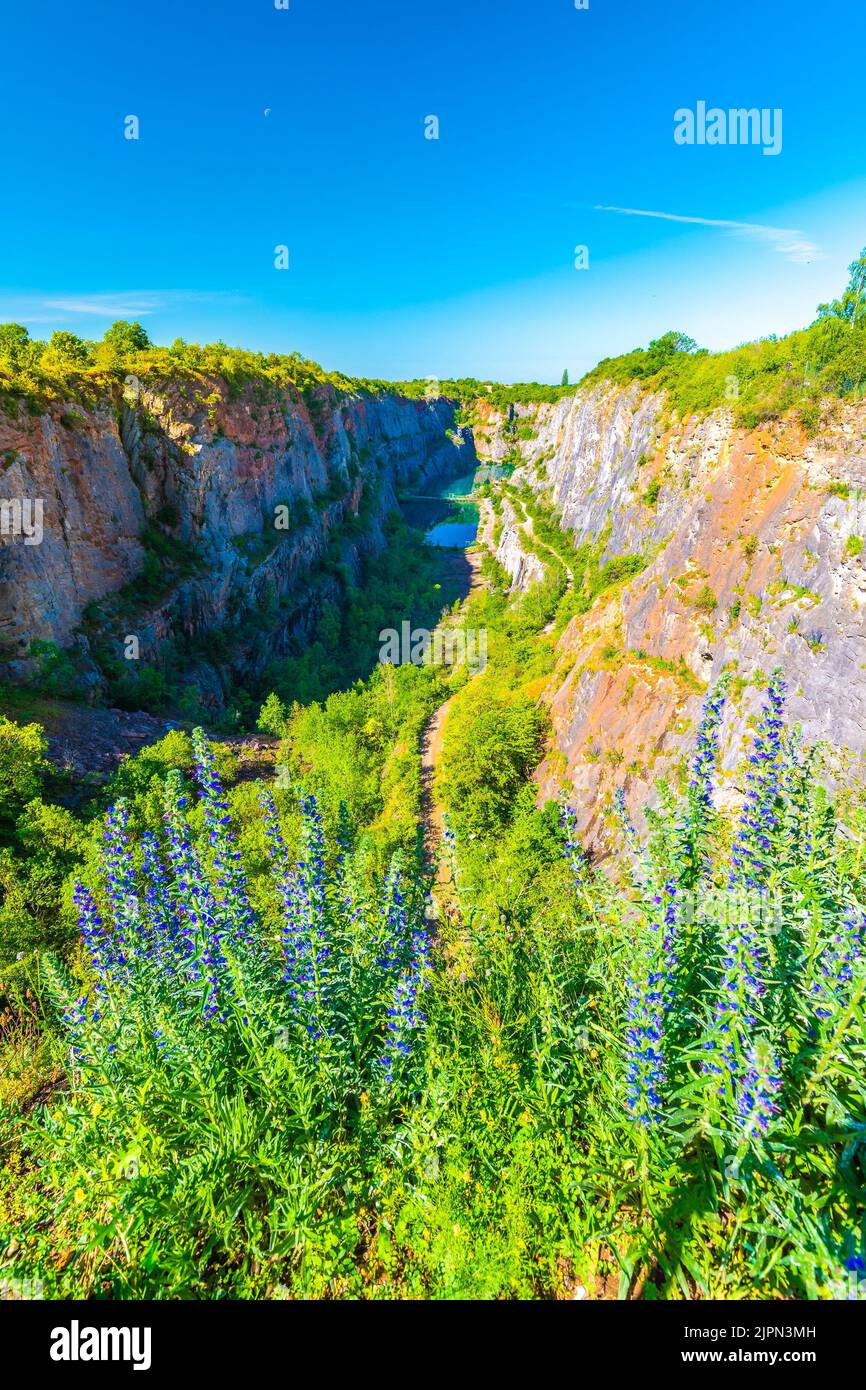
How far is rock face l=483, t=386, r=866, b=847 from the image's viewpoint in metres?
16.1

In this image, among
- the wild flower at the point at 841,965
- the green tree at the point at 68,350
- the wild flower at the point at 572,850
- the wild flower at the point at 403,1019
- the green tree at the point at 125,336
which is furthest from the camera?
the green tree at the point at 125,336

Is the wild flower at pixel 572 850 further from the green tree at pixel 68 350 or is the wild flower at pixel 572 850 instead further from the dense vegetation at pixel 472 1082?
the green tree at pixel 68 350

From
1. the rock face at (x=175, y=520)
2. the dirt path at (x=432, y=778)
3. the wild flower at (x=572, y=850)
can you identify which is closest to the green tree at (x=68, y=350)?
the rock face at (x=175, y=520)

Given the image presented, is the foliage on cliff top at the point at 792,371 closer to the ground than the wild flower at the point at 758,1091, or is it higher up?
higher up

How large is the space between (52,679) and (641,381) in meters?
39.6

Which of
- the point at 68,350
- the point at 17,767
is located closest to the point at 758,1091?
the point at 17,767

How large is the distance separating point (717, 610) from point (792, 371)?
31.6 ft

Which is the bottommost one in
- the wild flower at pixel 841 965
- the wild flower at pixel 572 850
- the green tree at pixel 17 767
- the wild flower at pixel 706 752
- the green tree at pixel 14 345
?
the green tree at pixel 17 767

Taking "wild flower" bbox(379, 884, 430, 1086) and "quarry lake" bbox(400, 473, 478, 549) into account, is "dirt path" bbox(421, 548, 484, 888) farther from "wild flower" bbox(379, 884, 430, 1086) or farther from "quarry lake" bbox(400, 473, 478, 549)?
"quarry lake" bbox(400, 473, 478, 549)

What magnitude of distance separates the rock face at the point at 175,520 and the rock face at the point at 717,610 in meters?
22.2

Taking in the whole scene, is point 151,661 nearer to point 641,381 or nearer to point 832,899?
point 832,899

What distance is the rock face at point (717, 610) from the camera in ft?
53.0

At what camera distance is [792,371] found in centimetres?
2131

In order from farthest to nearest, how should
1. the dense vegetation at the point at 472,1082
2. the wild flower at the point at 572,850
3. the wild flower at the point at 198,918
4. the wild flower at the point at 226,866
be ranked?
the wild flower at the point at 572,850 → the wild flower at the point at 226,866 → the wild flower at the point at 198,918 → the dense vegetation at the point at 472,1082
